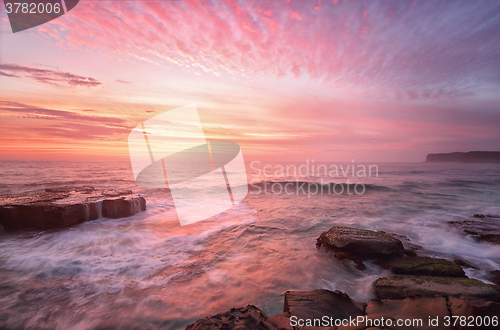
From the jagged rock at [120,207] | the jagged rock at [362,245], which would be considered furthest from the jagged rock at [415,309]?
the jagged rock at [120,207]

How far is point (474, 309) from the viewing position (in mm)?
2508

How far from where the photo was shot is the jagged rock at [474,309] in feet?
8.07

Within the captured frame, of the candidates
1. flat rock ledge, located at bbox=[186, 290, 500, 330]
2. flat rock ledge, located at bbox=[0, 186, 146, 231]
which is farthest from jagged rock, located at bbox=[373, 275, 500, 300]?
flat rock ledge, located at bbox=[0, 186, 146, 231]

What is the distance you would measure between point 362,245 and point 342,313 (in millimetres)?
3055

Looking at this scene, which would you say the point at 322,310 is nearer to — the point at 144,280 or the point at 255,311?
the point at 255,311

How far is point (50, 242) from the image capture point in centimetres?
686

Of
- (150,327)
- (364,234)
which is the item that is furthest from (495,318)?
(150,327)

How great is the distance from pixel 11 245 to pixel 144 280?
524cm

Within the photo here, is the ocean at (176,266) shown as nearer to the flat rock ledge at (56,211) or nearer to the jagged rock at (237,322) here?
the flat rock ledge at (56,211)

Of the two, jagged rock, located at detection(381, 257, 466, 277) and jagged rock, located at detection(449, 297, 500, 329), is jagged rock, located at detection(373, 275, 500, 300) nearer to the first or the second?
jagged rock, located at detection(381, 257, 466, 277)

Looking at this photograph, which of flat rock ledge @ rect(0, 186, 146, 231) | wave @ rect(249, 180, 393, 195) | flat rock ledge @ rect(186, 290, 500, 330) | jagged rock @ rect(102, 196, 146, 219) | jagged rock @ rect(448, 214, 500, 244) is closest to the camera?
flat rock ledge @ rect(186, 290, 500, 330)

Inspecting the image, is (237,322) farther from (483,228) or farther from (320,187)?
(320,187)

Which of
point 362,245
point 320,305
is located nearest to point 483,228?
point 362,245

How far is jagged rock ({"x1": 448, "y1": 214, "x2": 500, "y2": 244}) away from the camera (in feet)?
23.3
